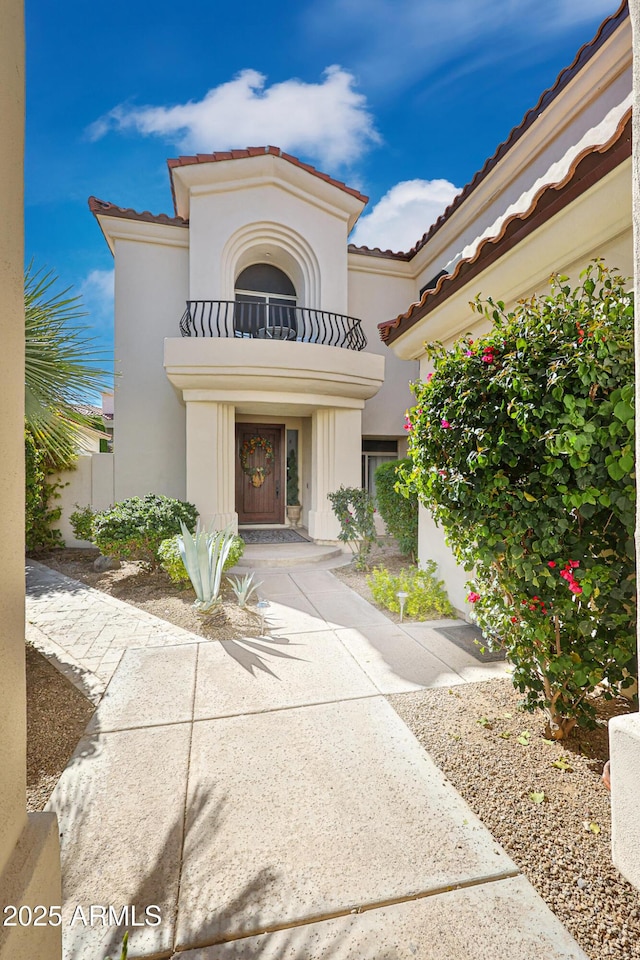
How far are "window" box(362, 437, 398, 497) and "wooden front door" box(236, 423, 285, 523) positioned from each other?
2.42 m

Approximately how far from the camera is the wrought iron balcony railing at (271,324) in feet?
33.4

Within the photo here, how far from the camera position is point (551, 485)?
2.46 metres

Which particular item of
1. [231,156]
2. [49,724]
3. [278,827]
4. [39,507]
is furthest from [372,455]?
[278,827]

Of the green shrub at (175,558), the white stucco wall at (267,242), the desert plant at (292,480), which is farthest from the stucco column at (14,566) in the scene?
the desert plant at (292,480)

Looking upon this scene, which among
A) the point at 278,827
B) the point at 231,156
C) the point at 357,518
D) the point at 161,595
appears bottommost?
the point at 278,827

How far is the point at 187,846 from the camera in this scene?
207 centimetres

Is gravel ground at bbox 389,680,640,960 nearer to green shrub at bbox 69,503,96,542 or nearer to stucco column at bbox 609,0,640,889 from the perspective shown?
stucco column at bbox 609,0,640,889

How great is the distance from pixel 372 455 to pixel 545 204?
9.60m

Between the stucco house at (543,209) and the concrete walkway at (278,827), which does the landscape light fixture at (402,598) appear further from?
the concrete walkway at (278,827)

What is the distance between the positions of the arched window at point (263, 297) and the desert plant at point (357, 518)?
4777mm

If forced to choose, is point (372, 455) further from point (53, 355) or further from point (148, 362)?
point (53, 355)

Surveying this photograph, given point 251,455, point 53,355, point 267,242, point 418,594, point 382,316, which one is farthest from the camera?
point 382,316

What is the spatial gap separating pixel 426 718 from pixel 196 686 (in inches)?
74.5

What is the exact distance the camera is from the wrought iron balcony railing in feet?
33.4
